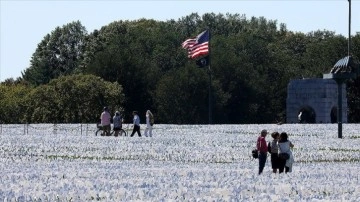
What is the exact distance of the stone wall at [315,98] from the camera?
10544 cm

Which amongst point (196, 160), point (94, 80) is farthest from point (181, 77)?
point (196, 160)

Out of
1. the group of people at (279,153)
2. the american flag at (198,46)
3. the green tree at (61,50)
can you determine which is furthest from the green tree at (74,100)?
the group of people at (279,153)

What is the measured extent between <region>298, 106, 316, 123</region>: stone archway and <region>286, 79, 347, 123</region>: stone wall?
0.47m

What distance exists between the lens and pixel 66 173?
2688 cm

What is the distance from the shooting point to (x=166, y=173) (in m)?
28.1

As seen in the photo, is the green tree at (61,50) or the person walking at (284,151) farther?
the green tree at (61,50)

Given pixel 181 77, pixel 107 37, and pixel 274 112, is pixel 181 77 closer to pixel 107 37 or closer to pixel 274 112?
pixel 274 112

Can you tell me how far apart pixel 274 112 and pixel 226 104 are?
35.8ft

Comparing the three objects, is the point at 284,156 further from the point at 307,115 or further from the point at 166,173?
the point at 307,115

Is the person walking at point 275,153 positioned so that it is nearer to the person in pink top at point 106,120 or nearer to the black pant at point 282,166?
the black pant at point 282,166

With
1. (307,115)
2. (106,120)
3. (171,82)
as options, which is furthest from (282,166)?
(171,82)

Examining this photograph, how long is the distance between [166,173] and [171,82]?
295 feet

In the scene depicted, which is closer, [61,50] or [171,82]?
[171,82]

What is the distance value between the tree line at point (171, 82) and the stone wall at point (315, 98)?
1124cm
